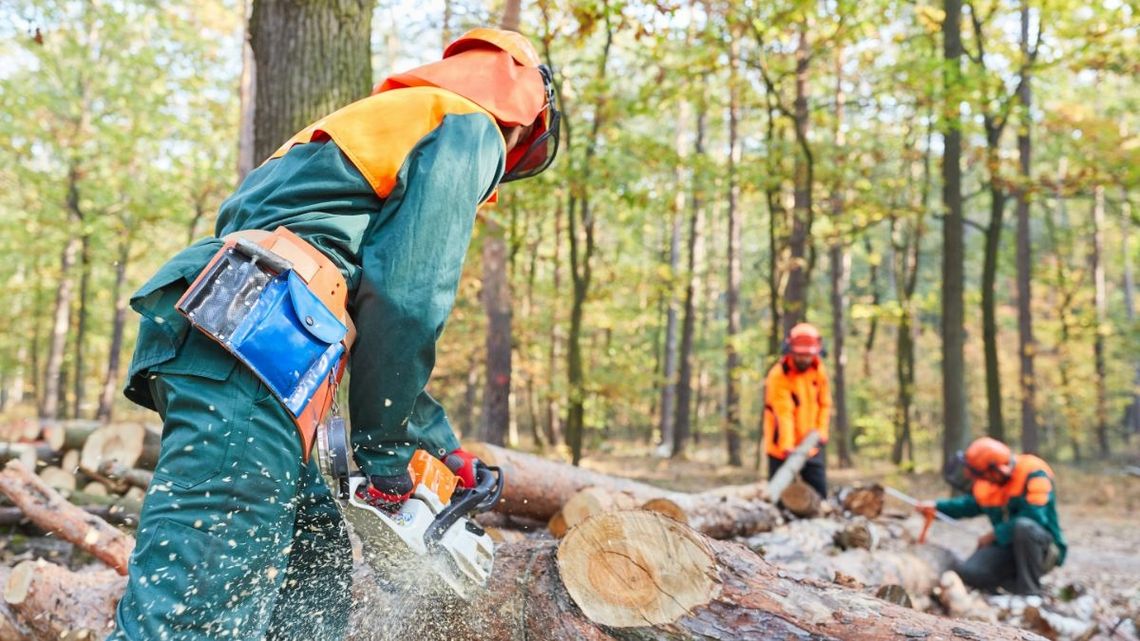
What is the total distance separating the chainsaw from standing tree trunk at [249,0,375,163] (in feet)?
7.22

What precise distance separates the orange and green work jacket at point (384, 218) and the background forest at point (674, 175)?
1.95 metres

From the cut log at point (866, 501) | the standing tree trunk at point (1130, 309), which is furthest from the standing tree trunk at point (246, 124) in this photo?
the standing tree trunk at point (1130, 309)

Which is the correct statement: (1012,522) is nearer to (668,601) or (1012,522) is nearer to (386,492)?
(668,601)

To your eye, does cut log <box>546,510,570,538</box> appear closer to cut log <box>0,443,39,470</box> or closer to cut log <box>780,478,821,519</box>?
cut log <box>780,478,821,519</box>

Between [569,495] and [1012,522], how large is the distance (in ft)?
11.7

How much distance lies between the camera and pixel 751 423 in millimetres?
25062

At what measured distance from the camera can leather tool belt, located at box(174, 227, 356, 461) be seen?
5.07 feet

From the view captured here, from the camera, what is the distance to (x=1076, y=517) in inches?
412

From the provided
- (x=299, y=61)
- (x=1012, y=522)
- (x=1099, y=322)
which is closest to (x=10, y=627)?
(x=299, y=61)

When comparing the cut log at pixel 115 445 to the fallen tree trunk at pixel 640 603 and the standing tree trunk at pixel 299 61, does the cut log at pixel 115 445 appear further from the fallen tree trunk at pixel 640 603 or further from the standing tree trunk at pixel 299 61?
the fallen tree trunk at pixel 640 603

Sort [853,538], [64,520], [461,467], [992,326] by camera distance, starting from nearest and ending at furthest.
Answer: [461,467] < [64,520] < [853,538] < [992,326]

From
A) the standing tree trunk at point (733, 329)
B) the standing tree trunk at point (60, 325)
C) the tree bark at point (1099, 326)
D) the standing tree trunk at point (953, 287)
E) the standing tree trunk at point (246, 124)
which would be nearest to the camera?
the standing tree trunk at point (246, 124)

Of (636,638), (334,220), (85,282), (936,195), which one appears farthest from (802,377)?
(936,195)

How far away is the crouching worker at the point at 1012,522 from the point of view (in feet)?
17.0
